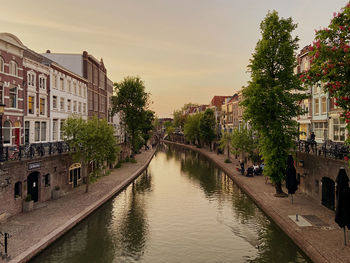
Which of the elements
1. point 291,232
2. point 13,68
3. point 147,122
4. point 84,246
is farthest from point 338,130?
point 147,122

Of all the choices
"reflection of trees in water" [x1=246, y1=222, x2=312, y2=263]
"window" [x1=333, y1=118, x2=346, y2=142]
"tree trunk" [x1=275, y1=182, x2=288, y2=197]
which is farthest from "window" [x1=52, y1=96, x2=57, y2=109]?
"window" [x1=333, y1=118, x2=346, y2=142]

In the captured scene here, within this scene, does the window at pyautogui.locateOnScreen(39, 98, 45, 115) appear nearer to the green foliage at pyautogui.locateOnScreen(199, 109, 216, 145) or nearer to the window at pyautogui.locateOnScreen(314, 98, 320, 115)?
the window at pyautogui.locateOnScreen(314, 98, 320, 115)

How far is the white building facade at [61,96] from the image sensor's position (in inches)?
1276

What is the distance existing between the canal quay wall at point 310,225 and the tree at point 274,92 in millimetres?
2280

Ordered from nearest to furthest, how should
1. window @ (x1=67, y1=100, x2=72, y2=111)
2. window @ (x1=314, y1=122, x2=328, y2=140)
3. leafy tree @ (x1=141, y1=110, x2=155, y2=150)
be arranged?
window @ (x1=314, y1=122, x2=328, y2=140)
window @ (x1=67, y1=100, x2=72, y2=111)
leafy tree @ (x1=141, y1=110, x2=155, y2=150)

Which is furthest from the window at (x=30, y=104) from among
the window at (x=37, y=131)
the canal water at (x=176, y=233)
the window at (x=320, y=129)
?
the window at (x=320, y=129)

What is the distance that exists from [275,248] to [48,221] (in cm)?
1436

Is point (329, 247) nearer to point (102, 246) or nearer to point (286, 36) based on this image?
point (102, 246)

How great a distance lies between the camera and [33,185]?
73.4ft

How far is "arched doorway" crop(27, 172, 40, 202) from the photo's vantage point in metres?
22.0

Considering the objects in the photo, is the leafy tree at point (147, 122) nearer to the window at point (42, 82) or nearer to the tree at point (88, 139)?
the window at point (42, 82)

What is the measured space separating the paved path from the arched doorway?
107cm

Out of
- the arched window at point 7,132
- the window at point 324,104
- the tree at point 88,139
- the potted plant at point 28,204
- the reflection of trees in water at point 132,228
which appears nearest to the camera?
the reflection of trees in water at point 132,228

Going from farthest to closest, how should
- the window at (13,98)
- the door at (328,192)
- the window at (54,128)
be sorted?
the window at (54,128) → the window at (13,98) → the door at (328,192)
